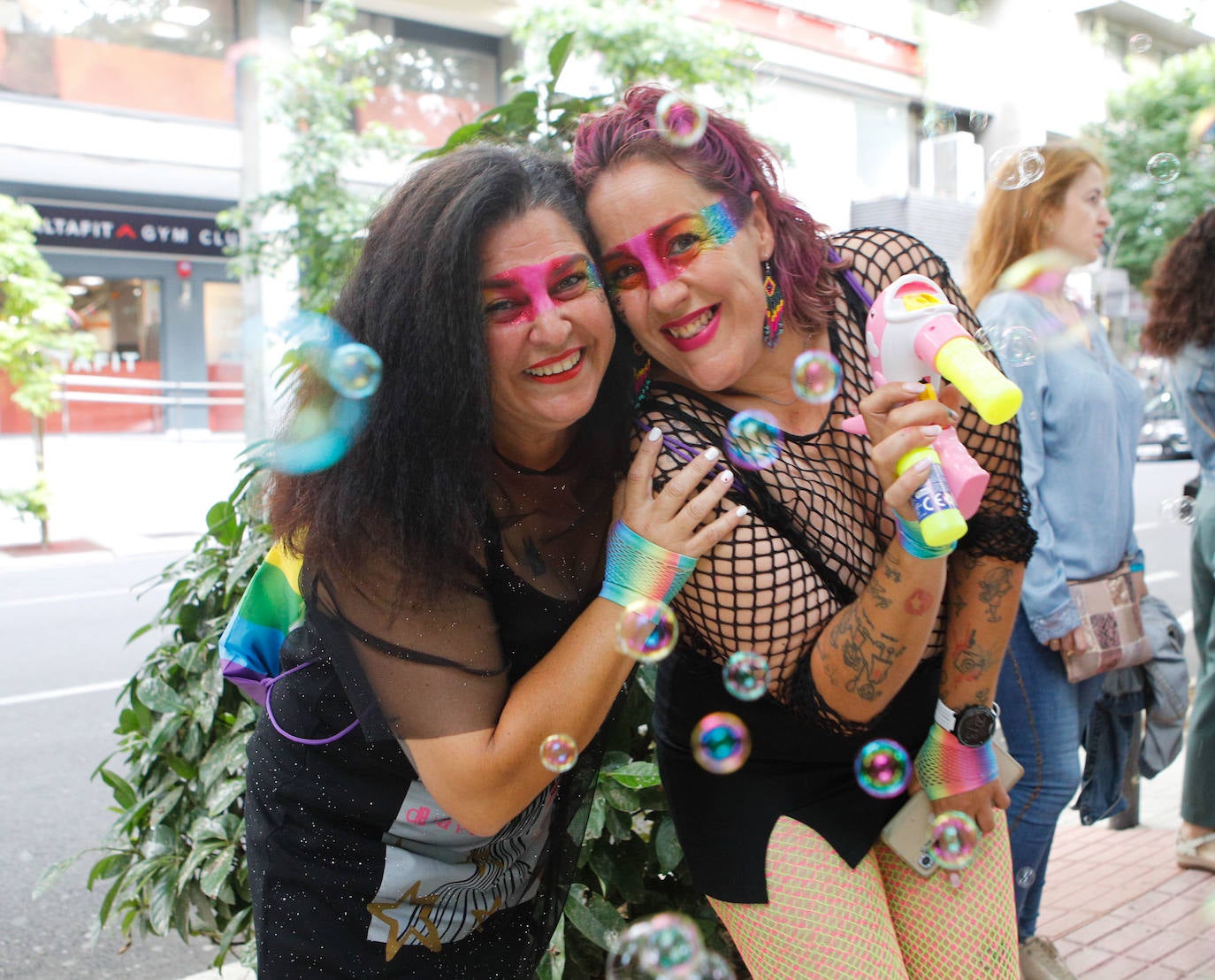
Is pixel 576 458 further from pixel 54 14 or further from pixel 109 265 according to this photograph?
pixel 109 265

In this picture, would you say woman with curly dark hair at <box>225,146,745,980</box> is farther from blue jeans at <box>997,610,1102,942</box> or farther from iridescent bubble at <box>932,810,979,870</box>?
blue jeans at <box>997,610,1102,942</box>

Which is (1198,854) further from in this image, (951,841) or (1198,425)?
(951,841)

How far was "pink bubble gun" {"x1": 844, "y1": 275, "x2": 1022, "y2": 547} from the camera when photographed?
1363 mm

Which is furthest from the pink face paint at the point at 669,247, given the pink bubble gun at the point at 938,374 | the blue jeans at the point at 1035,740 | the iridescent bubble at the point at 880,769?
the blue jeans at the point at 1035,740

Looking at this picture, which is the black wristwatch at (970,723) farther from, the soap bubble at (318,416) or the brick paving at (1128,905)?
the brick paving at (1128,905)

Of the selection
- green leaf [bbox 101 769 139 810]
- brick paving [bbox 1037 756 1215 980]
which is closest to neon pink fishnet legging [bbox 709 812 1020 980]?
brick paving [bbox 1037 756 1215 980]

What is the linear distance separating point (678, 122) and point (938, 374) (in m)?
0.55

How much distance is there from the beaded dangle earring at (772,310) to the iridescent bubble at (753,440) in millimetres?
120

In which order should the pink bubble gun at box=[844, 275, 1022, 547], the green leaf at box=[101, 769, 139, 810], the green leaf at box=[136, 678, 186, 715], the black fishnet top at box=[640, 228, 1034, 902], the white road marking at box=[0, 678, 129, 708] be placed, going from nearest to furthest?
the pink bubble gun at box=[844, 275, 1022, 547] → the black fishnet top at box=[640, 228, 1034, 902] → the green leaf at box=[136, 678, 186, 715] → the green leaf at box=[101, 769, 139, 810] → the white road marking at box=[0, 678, 129, 708]

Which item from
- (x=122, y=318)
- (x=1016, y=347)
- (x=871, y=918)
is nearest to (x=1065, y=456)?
(x=1016, y=347)

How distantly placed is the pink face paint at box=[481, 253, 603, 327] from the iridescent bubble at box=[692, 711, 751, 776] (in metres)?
0.65

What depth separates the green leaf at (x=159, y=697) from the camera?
240 cm

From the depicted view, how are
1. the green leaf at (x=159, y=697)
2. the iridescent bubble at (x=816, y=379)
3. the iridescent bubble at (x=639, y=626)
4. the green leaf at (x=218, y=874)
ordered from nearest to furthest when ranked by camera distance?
the iridescent bubble at (x=639, y=626)
the iridescent bubble at (x=816, y=379)
the green leaf at (x=218, y=874)
the green leaf at (x=159, y=697)

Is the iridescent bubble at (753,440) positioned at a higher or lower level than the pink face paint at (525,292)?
lower
